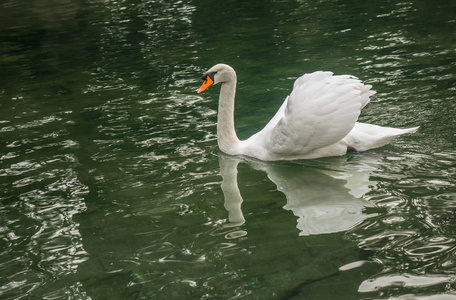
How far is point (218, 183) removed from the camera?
6629 mm

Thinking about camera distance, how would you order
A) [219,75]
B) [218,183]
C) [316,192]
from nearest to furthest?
[316,192] → [218,183] → [219,75]

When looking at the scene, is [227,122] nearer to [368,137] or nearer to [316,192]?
[368,137]

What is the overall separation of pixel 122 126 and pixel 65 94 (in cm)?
256

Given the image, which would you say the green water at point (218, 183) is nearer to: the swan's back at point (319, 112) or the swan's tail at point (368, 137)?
the swan's tail at point (368, 137)

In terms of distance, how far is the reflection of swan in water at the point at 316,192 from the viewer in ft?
17.4

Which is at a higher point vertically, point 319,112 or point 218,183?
point 319,112

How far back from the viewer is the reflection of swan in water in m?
5.30

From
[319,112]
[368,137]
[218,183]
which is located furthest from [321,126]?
[218,183]

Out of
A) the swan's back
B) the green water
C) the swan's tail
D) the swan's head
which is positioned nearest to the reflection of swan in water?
the green water

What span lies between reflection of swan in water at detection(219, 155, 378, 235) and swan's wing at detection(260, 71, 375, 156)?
13.7 inches

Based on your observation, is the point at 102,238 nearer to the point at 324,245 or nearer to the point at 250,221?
the point at 250,221

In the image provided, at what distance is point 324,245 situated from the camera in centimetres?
484

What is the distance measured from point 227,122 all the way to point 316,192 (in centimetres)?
181

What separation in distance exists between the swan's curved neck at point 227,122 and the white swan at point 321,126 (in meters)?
0.39
